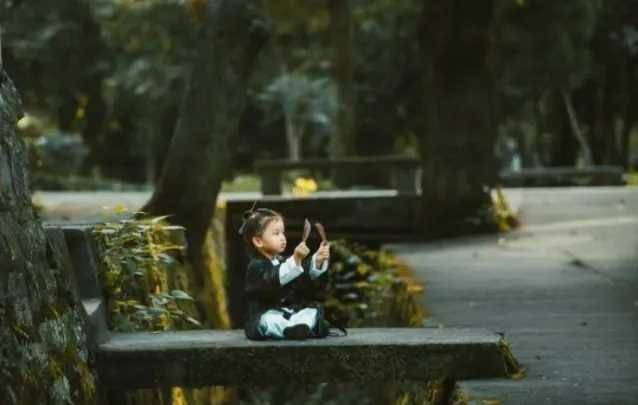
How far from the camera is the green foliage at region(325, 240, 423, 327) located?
1253 centimetres

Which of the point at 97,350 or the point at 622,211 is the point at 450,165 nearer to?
the point at 622,211

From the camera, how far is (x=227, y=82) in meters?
13.7

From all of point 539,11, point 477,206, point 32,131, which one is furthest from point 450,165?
point 539,11

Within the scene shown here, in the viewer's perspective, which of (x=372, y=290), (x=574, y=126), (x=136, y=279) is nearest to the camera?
(x=136, y=279)

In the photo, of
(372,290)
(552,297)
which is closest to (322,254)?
(552,297)

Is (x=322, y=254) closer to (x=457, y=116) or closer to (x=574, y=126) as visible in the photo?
(x=457, y=116)

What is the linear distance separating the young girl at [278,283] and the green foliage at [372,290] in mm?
3227

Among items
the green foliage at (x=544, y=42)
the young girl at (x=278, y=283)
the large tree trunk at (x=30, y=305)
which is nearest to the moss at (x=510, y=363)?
the young girl at (x=278, y=283)

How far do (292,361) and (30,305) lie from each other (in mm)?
1560

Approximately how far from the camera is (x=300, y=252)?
7.02 metres

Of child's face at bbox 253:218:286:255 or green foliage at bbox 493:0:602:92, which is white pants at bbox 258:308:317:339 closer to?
child's face at bbox 253:218:286:255

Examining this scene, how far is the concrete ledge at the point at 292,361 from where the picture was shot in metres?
7.23

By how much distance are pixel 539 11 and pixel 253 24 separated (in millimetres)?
17082

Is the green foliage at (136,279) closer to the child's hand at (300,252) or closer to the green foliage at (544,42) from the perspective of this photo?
the child's hand at (300,252)
